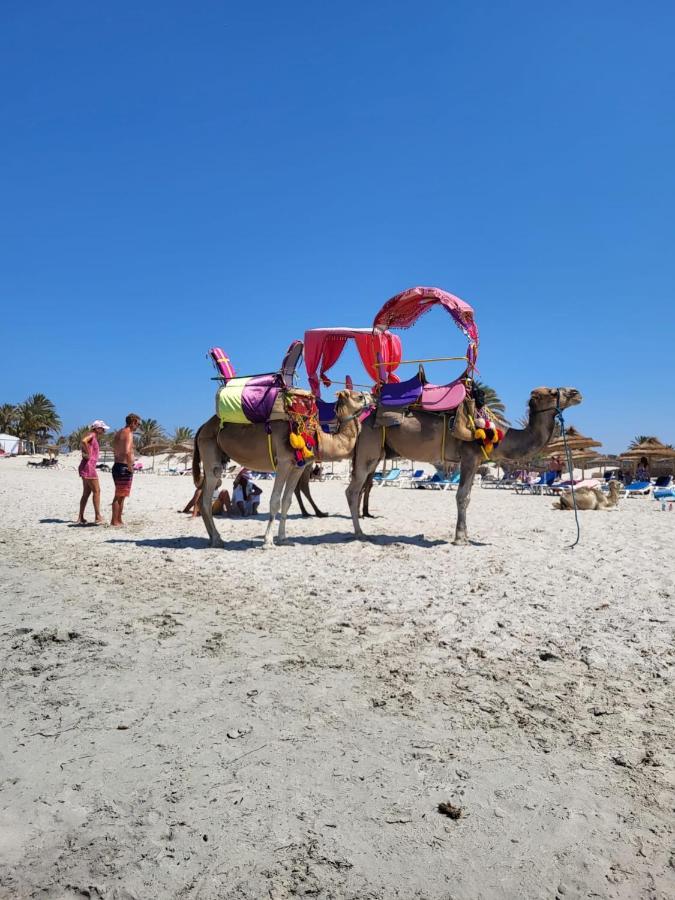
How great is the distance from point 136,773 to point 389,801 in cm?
119

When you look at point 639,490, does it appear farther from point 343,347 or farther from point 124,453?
point 124,453

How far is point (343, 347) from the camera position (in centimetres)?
1336

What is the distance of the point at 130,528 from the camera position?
463 inches

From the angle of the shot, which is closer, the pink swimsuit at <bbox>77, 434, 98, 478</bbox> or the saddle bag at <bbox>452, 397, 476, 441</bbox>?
the saddle bag at <bbox>452, 397, 476, 441</bbox>

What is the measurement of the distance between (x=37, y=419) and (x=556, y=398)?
2920 inches

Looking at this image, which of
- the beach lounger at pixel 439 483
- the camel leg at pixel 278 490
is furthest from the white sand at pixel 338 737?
the beach lounger at pixel 439 483

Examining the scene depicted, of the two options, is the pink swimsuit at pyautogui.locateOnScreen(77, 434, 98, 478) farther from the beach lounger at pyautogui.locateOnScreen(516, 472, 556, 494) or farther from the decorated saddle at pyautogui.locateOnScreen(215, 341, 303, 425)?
the beach lounger at pyautogui.locateOnScreen(516, 472, 556, 494)

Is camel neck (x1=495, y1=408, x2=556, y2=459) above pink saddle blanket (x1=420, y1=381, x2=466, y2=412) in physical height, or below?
below

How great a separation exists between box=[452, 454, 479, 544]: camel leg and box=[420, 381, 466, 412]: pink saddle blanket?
889mm

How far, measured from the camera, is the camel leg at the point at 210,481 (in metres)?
9.51

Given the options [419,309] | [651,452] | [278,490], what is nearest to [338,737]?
[278,490]

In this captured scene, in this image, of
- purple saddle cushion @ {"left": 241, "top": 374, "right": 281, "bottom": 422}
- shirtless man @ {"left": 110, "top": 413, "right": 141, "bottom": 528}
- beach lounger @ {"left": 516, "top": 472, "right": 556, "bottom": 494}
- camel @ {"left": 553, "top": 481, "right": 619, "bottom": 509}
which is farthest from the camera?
beach lounger @ {"left": 516, "top": 472, "right": 556, "bottom": 494}

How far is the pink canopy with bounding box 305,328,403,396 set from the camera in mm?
12180

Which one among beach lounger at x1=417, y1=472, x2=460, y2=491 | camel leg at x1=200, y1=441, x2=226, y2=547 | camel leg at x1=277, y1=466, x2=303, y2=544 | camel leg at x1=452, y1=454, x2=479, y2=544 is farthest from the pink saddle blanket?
beach lounger at x1=417, y1=472, x2=460, y2=491
